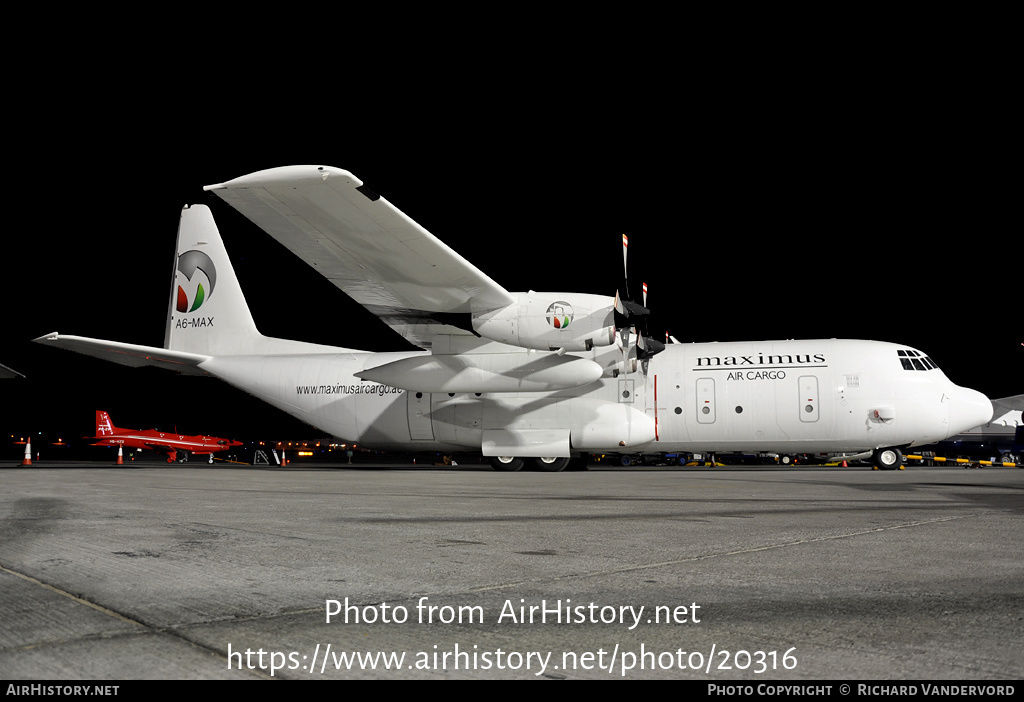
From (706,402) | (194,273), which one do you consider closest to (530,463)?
(706,402)

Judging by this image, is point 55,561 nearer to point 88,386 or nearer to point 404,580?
point 404,580

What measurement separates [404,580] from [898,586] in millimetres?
2441

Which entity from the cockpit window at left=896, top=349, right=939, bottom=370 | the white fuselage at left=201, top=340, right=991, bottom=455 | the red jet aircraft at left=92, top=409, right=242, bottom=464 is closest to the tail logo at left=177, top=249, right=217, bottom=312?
the white fuselage at left=201, top=340, right=991, bottom=455

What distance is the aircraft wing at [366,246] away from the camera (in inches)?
511

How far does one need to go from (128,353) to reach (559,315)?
11.9 m

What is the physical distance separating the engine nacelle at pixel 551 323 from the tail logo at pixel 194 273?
1111 centimetres

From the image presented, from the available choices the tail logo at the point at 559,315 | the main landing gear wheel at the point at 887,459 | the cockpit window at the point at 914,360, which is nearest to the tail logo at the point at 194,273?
the tail logo at the point at 559,315

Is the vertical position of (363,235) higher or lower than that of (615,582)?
higher

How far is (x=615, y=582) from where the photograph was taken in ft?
12.1

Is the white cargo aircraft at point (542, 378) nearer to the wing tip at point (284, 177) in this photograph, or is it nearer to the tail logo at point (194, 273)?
the wing tip at point (284, 177)

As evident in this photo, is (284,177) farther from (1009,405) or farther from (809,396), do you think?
(1009,405)

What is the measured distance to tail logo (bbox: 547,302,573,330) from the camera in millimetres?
16234
